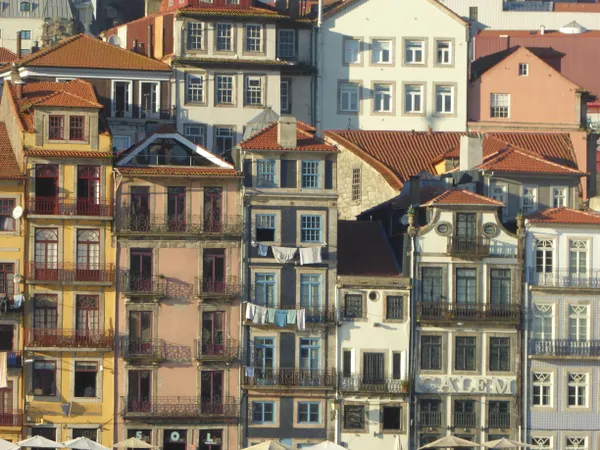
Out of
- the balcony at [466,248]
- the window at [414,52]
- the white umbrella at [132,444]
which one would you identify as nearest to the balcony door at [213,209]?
the white umbrella at [132,444]

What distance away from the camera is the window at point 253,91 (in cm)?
12294

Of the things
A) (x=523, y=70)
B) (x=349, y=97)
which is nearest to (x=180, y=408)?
(x=349, y=97)

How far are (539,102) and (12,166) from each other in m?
38.0

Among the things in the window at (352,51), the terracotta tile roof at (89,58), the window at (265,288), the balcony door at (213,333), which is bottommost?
the balcony door at (213,333)

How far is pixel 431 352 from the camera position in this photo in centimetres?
10331

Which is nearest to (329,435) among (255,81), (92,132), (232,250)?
(232,250)

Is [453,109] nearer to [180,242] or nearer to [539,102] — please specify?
[539,102]

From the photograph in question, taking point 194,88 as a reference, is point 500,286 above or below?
below

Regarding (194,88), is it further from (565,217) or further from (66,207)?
(565,217)

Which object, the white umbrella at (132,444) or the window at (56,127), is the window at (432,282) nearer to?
the white umbrella at (132,444)

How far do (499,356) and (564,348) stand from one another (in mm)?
2858

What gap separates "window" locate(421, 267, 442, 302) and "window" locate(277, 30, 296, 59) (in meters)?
26.3

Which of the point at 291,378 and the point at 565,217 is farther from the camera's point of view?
the point at 565,217

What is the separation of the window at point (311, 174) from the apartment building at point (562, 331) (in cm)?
939
